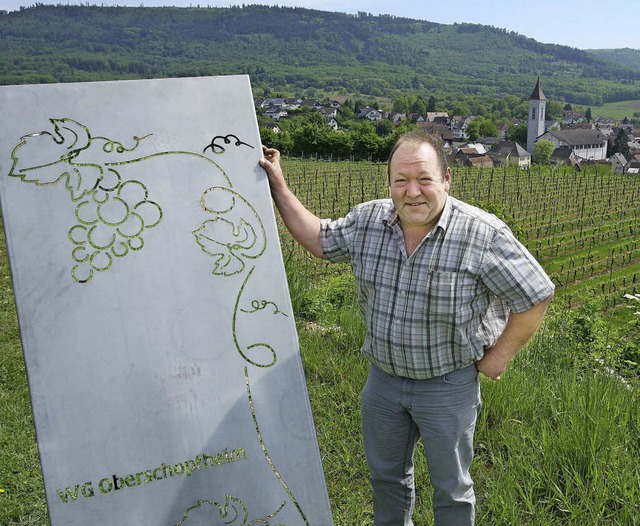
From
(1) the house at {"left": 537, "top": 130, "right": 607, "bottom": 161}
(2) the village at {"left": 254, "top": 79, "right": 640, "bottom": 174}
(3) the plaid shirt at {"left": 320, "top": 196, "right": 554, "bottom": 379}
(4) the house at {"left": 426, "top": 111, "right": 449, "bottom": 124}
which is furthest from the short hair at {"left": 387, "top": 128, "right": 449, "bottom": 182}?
(4) the house at {"left": 426, "top": 111, "right": 449, "bottom": 124}

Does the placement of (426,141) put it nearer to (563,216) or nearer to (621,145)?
(563,216)

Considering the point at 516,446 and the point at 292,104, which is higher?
the point at 516,446

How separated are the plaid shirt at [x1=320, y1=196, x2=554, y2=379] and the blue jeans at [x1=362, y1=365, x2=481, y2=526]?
82 millimetres

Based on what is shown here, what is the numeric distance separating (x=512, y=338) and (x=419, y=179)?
71cm

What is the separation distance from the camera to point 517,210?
78.9ft

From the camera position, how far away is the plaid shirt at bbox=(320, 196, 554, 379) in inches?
84.1

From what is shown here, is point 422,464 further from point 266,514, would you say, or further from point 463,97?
point 463,97

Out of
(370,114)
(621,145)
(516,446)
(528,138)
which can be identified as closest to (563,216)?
(516,446)

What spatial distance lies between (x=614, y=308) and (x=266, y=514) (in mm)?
14432

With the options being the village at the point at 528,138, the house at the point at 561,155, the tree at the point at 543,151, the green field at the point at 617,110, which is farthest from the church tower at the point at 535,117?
the green field at the point at 617,110

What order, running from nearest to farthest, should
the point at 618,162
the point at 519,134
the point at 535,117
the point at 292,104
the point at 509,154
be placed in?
1. the point at 509,154
2. the point at 618,162
3. the point at 535,117
4. the point at 519,134
5. the point at 292,104

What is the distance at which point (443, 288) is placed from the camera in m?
2.17

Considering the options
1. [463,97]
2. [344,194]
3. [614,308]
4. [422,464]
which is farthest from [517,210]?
[463,97]

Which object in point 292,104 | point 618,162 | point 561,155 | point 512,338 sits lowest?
point 618,162
